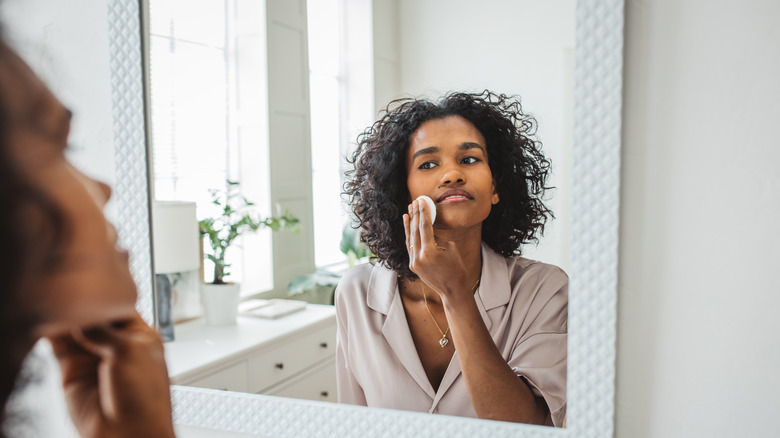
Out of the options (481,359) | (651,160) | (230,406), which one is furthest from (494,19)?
(230,406)

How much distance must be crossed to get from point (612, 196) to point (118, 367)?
485 mm

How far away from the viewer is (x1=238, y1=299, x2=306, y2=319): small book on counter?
79 centimetres

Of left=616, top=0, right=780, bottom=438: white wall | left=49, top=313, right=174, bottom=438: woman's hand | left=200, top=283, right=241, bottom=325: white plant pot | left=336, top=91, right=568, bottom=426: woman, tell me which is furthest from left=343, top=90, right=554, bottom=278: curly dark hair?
left=49, top=313, right=174, bottom=438: woman's hand

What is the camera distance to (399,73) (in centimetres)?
69

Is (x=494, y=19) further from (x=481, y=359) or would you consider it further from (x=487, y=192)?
(x=481, y=359)

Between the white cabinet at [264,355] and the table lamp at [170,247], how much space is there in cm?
4

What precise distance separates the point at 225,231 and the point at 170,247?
87 mm

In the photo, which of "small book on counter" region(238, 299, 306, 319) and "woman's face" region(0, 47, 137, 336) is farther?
"small book on counter" region(238, 299, 306, 319)

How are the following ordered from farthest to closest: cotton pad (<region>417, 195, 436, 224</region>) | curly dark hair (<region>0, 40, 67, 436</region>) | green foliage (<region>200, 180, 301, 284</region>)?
green foliage (<region>200, 180, 301, 284</region>) < cotton pad (<region>417, 195, 436, 224</region>) < curly dark hair (<region>0, 40, 67, 436</region>)

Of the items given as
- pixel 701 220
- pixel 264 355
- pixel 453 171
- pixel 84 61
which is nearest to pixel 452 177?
pixel 453 171

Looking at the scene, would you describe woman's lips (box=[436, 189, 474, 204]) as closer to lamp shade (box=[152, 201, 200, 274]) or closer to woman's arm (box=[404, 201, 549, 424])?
woman's arm (box=[404, 201, 549, 424])

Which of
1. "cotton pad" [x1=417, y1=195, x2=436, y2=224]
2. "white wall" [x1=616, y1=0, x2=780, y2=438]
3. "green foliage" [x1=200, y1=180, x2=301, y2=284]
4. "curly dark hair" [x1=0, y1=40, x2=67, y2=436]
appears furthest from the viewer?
"green foliage" [x1=200, y1=180, x2=301, y2=284]

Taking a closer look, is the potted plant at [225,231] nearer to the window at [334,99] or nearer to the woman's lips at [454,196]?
the window at [334,99]

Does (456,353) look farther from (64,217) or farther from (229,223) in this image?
(64,217)
